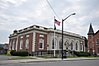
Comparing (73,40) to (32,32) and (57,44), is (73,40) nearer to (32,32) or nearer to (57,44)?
(57,44)

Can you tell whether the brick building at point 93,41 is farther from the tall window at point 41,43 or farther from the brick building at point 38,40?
the tall window at point 41,43

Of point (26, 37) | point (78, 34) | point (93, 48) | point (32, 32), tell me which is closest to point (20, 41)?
point (26, 37)

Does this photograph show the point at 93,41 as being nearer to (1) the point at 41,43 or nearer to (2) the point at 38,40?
(1) the point at 41,43

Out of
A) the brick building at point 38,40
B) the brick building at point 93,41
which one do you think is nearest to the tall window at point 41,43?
the brick building at point 38,40

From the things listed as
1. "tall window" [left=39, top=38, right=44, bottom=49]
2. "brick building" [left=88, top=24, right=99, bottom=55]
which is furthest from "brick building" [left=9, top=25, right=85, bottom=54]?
"brick building" [left=88, top=24, right=99, bottom=55]

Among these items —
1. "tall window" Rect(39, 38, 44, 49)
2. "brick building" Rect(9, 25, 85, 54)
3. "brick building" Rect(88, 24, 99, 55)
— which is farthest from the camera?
"brick building" Rect(88, 24, 99, 55)

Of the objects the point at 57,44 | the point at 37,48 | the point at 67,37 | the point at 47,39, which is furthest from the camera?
the point at 67,37

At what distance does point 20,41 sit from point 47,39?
29.8 feet

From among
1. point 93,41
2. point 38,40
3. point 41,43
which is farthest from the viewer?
point 93,41

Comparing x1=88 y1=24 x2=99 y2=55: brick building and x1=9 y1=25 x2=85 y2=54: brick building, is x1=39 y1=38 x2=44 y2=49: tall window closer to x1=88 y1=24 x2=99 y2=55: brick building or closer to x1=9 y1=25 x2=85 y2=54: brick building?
x1=9 y1=25 x2=85 y2=54: brick building

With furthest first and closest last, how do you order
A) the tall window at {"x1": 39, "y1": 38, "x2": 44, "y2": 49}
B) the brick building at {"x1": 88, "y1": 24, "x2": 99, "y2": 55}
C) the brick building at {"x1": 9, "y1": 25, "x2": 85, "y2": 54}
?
1. the brick building at {"x1": 88, "y1": 24, "x2": 99, "y2": 55}
2. the tall window at {"x1": 39, "y1": 38, "x2": 44, "y2": 49}
3. the brick building at {"x1": 9, "y1": 25, "x2": 85, "y2": 54}

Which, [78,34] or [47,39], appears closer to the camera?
[47,39]

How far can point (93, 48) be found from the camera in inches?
2945

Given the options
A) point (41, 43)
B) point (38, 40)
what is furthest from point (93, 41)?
point (38, 40)
